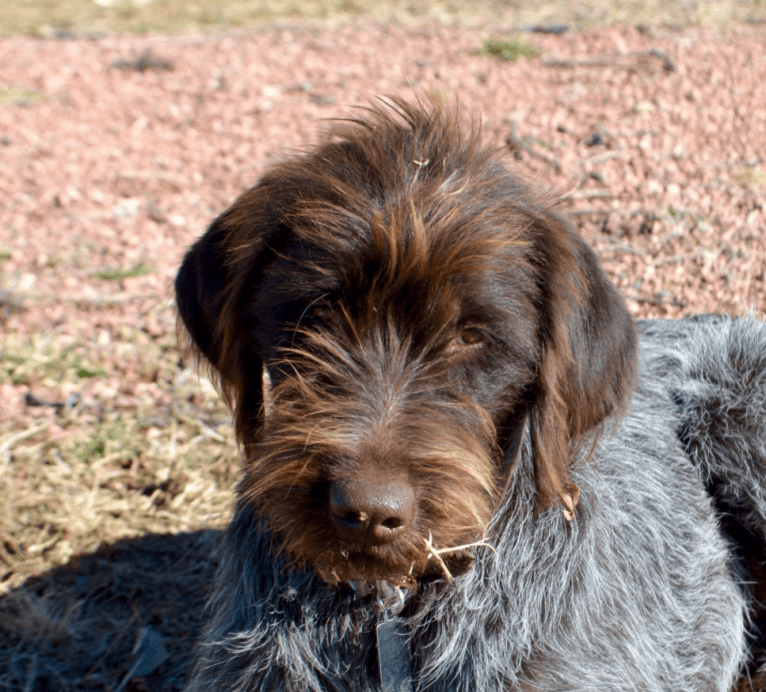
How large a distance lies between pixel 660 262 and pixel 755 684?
2.53 metres

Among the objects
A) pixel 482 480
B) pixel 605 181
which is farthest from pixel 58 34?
pixel 482 480

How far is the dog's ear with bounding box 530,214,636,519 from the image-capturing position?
8.49 ft

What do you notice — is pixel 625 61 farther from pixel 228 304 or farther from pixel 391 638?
pixel 391 638

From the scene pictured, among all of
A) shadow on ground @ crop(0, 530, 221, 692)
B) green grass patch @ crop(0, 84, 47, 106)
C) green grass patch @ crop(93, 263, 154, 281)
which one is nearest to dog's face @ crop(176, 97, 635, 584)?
shadow on ground @ crop(0, 530, 221, 692)

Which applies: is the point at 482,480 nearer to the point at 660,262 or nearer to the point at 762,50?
the point at 660,262

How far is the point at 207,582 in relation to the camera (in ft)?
13.0

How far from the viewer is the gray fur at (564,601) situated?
2.67 meters

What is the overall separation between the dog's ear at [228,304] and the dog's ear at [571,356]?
0.93 meters

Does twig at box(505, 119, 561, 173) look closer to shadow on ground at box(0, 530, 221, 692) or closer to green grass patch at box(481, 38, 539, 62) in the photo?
green grass patch at box(481, 38, 539, 62)

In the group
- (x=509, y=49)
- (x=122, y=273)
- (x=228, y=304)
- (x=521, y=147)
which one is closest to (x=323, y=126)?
(x=228, y=304)

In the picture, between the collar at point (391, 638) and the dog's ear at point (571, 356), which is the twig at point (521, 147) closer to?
the dog's ear at point (571, 356)

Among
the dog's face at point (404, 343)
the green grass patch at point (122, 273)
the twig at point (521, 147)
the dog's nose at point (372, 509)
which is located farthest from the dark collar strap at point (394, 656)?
the twig at point (521, 147)

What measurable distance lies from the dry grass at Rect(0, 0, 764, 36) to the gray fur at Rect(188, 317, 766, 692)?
7.29 metres

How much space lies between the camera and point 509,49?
29.2ft
